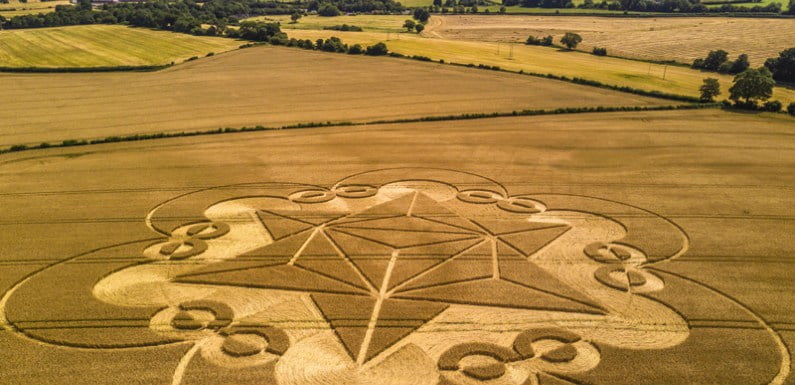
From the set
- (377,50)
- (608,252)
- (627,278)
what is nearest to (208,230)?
(608,252)

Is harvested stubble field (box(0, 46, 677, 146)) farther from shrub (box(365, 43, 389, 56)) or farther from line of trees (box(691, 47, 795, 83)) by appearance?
line of trees (box(691, 47, 795, 83))

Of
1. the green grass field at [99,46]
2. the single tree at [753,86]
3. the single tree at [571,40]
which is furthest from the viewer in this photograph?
the single tree at [571,40]

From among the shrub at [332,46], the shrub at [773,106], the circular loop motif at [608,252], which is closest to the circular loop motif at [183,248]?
the circular loop motif at [608,252]

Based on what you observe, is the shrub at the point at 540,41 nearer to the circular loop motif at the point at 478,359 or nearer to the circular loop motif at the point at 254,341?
the circular loop motif at the point at 478,359

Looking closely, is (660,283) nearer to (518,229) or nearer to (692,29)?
(518,229)

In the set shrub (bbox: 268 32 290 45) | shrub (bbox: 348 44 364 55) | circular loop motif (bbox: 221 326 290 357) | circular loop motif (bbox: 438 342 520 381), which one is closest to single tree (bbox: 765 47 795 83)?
shrub (bbox: 348 44 364 55)

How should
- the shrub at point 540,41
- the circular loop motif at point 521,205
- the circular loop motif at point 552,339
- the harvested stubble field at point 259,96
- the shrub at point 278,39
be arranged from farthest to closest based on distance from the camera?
the shrub at point 540,41 → the shrub at point 278,39 → the harvested stubble field at point 259,96 → the circular loop motif at point 521,205 → the circular loop motif at point 552,339

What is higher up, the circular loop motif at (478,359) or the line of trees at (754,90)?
the line of trees at (754,90)
